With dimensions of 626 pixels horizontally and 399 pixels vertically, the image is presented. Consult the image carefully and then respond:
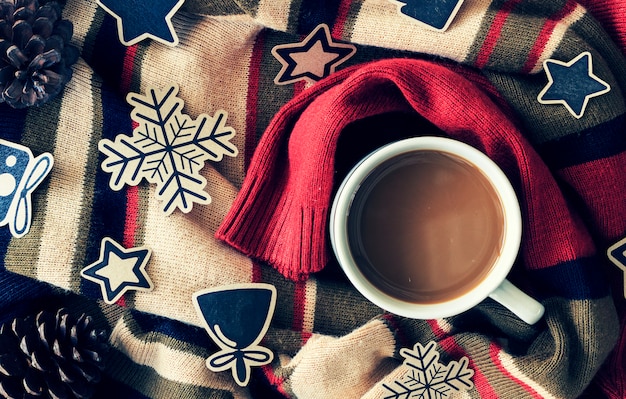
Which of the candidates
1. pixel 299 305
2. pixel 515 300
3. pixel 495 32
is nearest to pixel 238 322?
pixel 299 305

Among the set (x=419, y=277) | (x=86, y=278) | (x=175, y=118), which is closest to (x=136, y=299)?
(x=86, y=278)

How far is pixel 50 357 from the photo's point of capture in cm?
75

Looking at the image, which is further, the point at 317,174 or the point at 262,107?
the point at 262,107

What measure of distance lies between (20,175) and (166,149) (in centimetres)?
16

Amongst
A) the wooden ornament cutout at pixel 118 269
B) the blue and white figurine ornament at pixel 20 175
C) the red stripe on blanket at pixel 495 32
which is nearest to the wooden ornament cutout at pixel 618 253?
the red stripe on blanket at pixel 495 32

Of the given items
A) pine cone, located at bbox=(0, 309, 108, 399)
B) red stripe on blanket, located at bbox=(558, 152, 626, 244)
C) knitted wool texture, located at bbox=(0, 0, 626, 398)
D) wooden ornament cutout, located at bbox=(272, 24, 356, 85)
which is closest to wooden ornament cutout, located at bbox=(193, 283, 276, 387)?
knitted wool texture, located at bbox=(0, 0, 626, 398)

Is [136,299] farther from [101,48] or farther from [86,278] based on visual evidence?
[101,48]

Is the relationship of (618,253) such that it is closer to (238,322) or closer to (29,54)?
(238,322)

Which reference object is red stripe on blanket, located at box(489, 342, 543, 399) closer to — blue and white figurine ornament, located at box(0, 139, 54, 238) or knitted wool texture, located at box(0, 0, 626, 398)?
knitted wool texture, located at box(0, 0, 626, 398)

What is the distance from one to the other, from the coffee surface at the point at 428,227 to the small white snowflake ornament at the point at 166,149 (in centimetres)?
19

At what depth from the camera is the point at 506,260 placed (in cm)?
69

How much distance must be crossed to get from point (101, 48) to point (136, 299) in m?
0.29

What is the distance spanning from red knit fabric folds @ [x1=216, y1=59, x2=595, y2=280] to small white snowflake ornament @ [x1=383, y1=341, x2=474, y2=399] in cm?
15

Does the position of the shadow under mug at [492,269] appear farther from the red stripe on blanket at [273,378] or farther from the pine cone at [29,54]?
the pine cone at [29,54]
